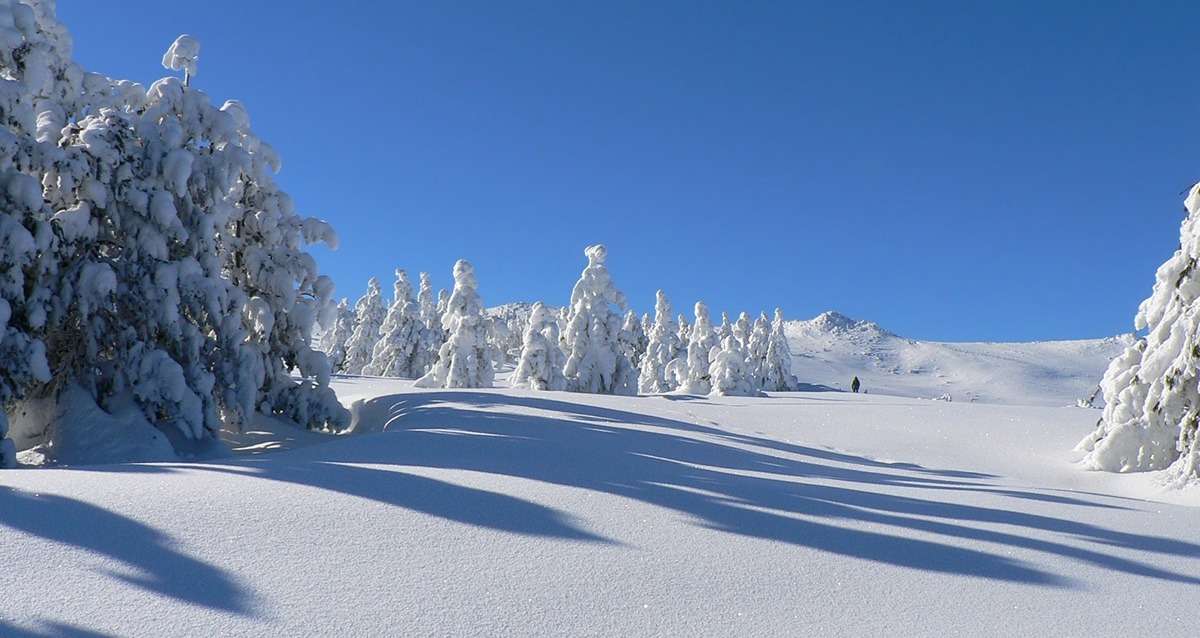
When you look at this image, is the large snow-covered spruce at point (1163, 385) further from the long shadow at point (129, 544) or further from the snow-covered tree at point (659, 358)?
the snow-covered tree at point (659, 358)

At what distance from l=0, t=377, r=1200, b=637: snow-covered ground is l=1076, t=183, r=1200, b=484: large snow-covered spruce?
13.4ft

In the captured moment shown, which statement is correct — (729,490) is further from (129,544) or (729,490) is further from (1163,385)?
(1163,385)

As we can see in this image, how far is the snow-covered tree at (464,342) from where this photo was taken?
36.4 meters

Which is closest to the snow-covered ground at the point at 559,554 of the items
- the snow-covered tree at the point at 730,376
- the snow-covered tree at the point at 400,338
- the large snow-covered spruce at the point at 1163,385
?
the large snow-covered spruce at the point at 1163,385

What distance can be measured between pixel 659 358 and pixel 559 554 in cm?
5704

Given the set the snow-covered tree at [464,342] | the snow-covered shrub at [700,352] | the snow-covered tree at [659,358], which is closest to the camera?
the snow-covered tree at [464,342]

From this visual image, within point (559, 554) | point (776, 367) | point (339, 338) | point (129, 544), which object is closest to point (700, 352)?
point (776, 367)

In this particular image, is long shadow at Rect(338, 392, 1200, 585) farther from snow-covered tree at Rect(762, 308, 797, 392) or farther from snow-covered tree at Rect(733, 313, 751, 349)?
snow-covered tree at Rect(762, 308, 797, 392)

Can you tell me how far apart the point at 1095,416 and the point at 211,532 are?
19.9m

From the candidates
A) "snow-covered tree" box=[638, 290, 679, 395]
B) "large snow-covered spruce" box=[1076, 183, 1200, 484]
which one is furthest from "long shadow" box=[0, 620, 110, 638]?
"snow-covered tree" box=[638, 290, 679, 395]

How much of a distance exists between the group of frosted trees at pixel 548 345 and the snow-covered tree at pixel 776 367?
7.50 metres

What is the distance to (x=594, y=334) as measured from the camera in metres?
35.1

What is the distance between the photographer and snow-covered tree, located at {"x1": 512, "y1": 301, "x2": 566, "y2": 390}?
114ft

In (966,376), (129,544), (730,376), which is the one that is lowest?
(129,544)
